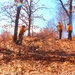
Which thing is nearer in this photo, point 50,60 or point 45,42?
point 50,60

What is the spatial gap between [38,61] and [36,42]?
342 inches

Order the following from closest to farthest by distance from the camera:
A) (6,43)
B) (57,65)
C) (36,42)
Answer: (57,65) < (6,43) < (36,42)

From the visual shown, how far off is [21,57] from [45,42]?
8.42 meters

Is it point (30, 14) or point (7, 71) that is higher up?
point (30, 14)

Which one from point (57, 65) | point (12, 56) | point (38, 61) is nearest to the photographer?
point (57, 65)

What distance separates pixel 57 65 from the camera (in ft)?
43.0

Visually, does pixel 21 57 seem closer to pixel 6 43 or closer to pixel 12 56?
pixel 12 56

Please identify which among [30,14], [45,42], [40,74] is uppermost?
[30,14]

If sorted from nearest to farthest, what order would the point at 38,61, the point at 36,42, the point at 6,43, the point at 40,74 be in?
1. the point at 40,74
2. the point at 38,61
3. the point at 6,43
4. the point at 36,42

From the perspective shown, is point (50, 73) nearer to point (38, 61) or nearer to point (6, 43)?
point (38, 61)

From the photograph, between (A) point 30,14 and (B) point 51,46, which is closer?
(B) point 51,46

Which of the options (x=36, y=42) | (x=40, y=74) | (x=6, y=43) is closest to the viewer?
(x=40, y=74)

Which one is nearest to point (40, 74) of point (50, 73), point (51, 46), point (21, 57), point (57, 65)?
point (50, 73)

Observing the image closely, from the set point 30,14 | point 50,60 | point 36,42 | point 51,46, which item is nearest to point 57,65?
point 50,60
